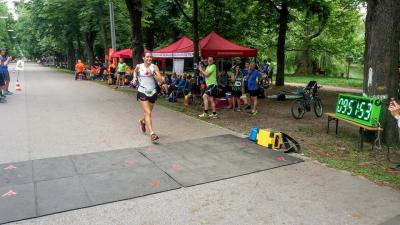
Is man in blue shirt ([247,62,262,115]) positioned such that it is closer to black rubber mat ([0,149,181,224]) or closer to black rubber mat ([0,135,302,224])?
black rubber mat ([0,135,302,224])

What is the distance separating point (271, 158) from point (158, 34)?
33.8 m

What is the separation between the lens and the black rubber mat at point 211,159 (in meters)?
6.18

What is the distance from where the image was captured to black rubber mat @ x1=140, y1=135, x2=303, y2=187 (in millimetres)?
6180

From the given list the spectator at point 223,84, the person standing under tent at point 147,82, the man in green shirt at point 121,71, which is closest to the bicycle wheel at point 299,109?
the spectator at point 223,84

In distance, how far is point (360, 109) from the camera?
26.2 ft

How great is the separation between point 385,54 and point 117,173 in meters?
5.73

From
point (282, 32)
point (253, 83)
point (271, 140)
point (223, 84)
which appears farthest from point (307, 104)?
point (282, 32)

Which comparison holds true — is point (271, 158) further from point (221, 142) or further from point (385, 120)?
point (385, 120)

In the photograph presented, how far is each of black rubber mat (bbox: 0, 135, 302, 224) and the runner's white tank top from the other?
1313 mm

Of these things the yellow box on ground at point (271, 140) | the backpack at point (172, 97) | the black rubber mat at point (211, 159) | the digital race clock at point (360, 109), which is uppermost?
the digital race clock at point (360, 109)

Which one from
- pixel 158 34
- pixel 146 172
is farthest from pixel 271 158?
pixel 158 34

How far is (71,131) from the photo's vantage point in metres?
9.49

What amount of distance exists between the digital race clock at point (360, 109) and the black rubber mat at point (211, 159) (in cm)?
181

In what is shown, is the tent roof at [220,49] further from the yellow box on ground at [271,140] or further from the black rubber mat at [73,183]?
the black rubber mat at [73,183]
